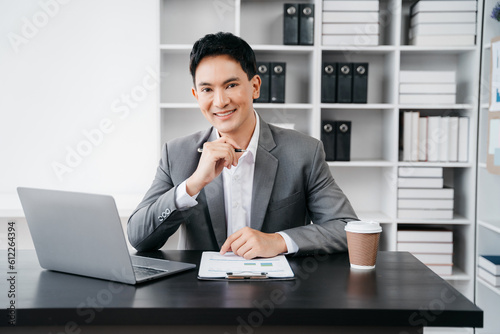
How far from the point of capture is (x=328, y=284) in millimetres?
1193

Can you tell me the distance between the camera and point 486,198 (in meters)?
3.06

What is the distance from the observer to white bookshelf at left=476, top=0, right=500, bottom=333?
2979 millimetres

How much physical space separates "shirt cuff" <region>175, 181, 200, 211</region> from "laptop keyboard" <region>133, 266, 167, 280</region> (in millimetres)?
282

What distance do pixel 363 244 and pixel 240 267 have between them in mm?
330

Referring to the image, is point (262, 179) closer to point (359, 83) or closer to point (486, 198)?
point (359, 83)

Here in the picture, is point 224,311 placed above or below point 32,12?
below

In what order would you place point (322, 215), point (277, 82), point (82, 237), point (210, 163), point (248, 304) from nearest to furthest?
point (248, 304) → point (82, 237) → point (210, 163) → point (322, 215) → point (277, 82)

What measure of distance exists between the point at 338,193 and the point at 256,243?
1.60 feet

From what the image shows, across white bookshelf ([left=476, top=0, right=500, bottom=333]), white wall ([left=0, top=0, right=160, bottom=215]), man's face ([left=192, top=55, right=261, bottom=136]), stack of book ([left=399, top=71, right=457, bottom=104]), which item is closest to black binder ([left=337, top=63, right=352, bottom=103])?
stack of book ([left=399, top=71, right=457, bottom=104])

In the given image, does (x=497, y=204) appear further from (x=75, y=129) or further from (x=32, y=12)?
(x=32, y=12)

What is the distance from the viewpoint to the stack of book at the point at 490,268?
2794mm

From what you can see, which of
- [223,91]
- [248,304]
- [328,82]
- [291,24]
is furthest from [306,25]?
[248,304]

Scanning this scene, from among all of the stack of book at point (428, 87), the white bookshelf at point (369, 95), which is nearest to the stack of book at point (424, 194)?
the white bookshelf at point (369, 95)

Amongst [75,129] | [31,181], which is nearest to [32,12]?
[75,129]
